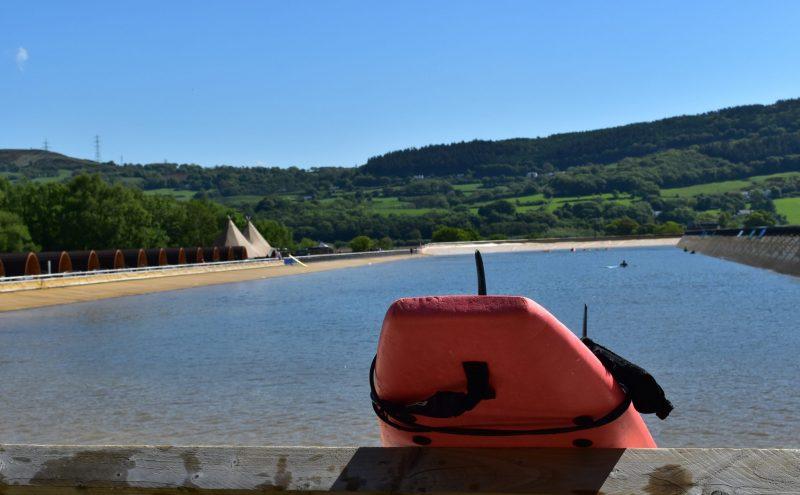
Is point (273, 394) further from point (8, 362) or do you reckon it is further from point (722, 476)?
point (722, 476)

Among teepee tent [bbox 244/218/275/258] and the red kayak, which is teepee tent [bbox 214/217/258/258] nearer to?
teepee tent [bbox 244/218/275/258]

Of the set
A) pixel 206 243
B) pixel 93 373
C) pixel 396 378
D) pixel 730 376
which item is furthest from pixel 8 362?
pixel 206 243

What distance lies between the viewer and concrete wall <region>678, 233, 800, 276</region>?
6334cm

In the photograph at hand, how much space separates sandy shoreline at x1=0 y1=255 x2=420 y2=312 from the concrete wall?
3861 cm

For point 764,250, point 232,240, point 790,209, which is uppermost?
point 232,240

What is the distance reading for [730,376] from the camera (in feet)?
55.4

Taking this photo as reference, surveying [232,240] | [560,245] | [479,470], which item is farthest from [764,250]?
[560,245]

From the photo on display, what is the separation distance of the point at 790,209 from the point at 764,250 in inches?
4843

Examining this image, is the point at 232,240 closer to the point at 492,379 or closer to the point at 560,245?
the point at 492,379

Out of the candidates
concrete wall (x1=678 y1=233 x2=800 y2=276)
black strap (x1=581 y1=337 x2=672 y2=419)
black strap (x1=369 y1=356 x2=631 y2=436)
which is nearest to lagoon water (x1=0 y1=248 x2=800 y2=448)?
black strap (x1=581 y1=337 x2=672 y2=419)

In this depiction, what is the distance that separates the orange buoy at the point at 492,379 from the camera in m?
3.53

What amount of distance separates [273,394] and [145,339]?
12.3 metres

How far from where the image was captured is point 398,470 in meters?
3.46

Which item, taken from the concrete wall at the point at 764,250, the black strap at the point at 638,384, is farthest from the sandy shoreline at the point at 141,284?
the black strap at the point at 638,384
